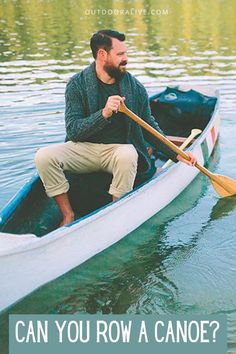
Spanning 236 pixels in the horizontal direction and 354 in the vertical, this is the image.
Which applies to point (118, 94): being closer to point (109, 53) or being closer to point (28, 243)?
point (109, 53)

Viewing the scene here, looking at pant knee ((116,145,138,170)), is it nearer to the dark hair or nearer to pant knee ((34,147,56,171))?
pant knee ((34,147,56,171))

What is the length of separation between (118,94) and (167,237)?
4.85 ft

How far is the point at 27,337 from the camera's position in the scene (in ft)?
13.4

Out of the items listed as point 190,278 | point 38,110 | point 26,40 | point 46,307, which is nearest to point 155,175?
point 190,278

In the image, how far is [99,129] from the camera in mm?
5199

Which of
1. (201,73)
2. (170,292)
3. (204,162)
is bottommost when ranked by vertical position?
(170,292)

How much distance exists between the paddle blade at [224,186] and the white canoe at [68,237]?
380 mm

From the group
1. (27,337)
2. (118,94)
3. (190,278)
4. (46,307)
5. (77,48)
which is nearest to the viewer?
(27,337)

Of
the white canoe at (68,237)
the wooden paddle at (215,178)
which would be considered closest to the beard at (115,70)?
the wooden paddle at (215,178)

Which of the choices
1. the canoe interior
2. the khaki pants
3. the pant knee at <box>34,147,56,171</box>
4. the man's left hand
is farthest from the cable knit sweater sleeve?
the man's left hand

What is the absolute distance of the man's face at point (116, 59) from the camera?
5184 mm

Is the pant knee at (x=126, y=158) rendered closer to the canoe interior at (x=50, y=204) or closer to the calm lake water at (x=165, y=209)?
the canoe interior at (x=50, y=204)

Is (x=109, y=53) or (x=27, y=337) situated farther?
(x=109, y=53)

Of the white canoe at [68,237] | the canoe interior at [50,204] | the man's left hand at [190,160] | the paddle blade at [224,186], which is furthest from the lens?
the paddle blade at [224,186]
